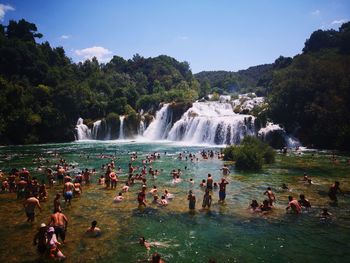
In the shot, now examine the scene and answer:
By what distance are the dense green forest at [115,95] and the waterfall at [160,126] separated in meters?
4.40

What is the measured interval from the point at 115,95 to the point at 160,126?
21.3 meters

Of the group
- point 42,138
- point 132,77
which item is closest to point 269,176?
point 42,138

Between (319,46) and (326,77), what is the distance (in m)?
61.1

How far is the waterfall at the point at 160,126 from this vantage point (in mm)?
68188

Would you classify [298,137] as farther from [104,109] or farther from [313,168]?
[104,109]

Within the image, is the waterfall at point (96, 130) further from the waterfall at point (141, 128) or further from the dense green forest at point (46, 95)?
the waterfall at point (141, 128)

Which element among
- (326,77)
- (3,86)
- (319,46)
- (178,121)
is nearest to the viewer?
(326,77)

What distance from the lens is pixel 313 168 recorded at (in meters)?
31.6

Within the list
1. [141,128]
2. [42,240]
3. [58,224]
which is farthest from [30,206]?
[141,128]

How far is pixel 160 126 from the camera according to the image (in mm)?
69312

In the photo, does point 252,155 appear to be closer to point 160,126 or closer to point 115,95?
point 160,126

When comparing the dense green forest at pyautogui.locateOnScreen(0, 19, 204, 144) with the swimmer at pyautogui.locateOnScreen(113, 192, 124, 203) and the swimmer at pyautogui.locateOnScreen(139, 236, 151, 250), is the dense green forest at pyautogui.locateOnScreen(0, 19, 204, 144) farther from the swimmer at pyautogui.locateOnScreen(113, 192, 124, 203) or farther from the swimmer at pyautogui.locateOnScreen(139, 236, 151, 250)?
the swimmer at pyautogui.locateOnScreen(139, 236, 151, 250)

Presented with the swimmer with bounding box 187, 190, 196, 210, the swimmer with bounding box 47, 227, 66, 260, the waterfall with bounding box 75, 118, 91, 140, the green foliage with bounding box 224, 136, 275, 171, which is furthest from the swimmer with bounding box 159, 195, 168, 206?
the waterfall with bounding box 75, 118, 91, 140

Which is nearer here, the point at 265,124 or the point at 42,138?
the point at 265,124
